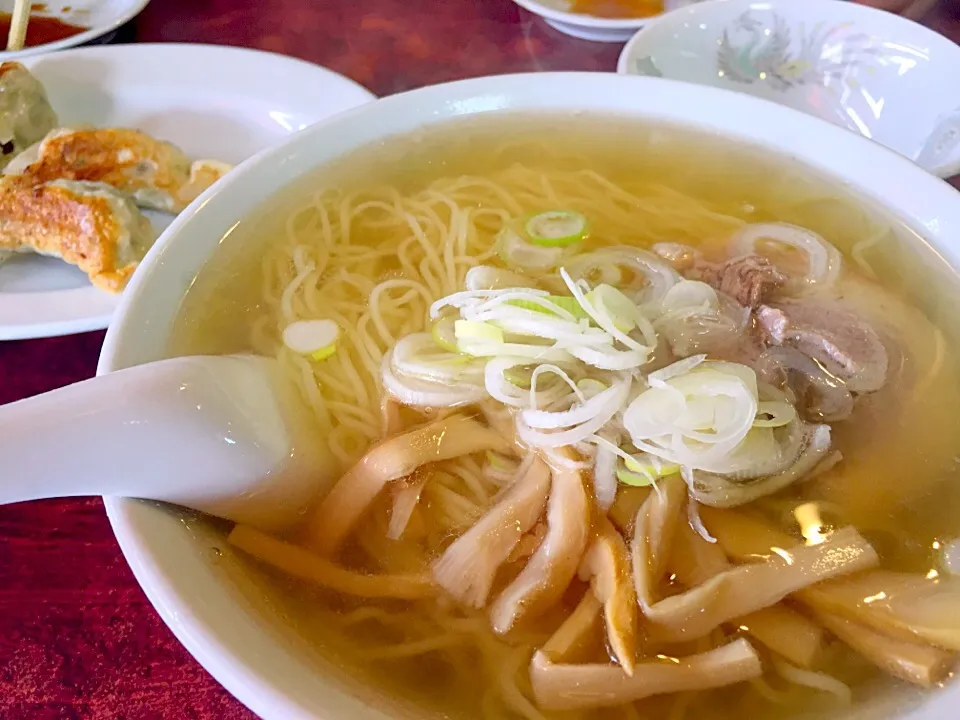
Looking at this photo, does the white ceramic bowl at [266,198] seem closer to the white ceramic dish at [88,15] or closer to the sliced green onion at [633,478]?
the sliced green onion at [633,478]

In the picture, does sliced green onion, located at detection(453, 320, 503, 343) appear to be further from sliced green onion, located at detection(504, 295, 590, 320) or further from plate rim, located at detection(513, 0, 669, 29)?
plate rim, located at detection(513, 0, 669, 29)

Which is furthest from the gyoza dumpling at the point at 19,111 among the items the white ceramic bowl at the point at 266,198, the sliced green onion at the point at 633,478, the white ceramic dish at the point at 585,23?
the sliced green onion at the point at 633,478

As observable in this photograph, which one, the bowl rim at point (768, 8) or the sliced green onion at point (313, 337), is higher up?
the bowl rim at point (768, 8)

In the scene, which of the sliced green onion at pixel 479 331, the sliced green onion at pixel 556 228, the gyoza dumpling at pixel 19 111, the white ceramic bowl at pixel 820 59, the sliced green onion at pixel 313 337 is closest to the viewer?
the sliced green onion at pixel 479 331

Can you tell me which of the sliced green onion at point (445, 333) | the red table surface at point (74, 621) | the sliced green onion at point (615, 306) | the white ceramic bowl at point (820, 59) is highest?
the white ceramic bowl at point (820, 59)

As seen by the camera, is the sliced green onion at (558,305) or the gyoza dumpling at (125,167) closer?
the sliced green onion at (558,305)

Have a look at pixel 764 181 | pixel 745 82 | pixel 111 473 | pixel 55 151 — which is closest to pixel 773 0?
pixel 745 82

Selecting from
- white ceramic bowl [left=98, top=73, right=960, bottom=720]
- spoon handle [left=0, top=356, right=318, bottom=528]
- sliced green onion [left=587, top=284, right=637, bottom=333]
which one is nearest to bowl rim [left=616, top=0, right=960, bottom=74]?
white ceramic bowl [left=98, top=73, right=960, bottom=720]

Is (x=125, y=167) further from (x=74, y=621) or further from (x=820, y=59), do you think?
(x=820, y=59)
